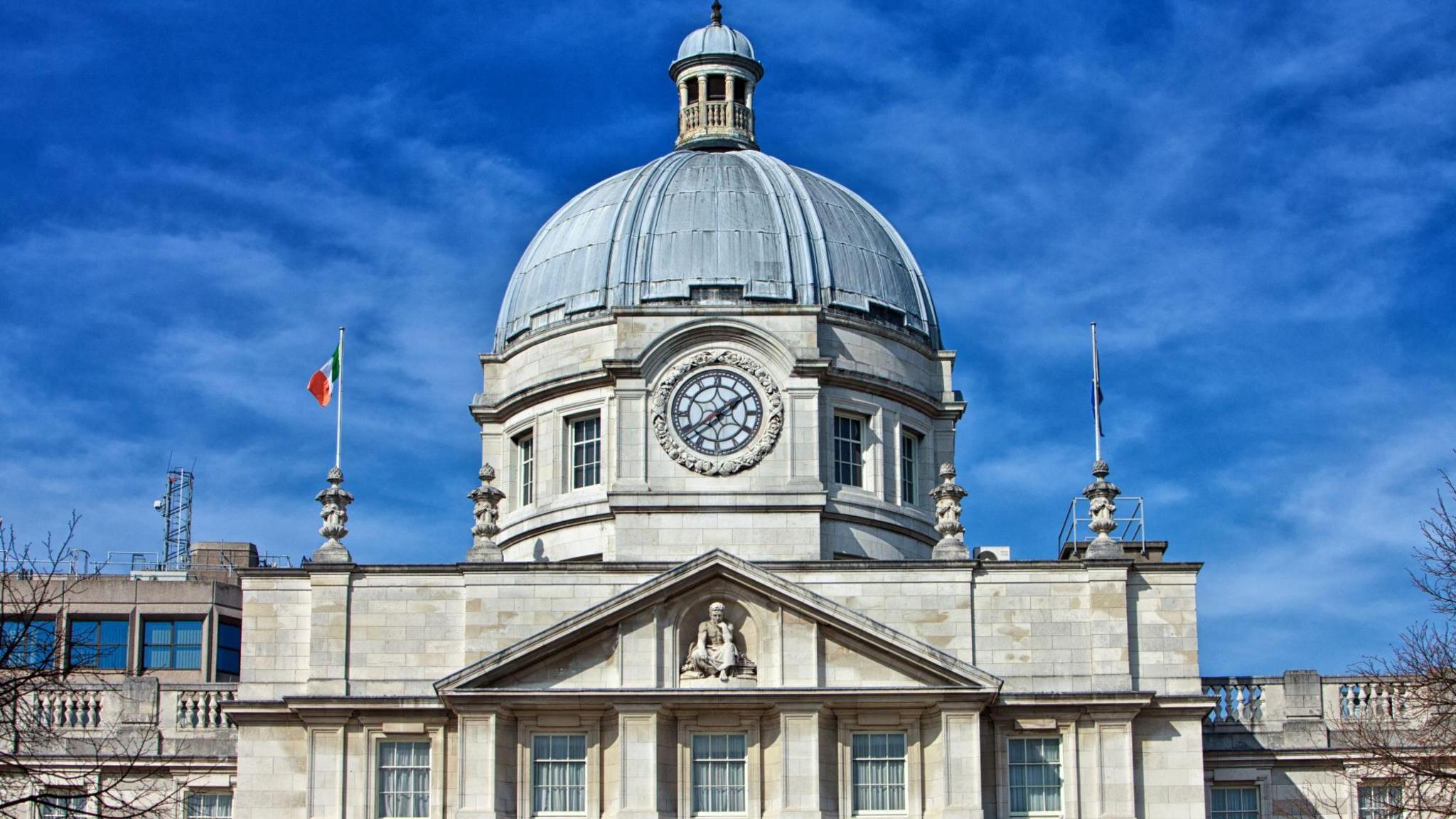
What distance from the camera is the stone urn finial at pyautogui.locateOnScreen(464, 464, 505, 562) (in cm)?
6053

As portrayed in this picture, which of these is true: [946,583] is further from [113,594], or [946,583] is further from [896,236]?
[113,594]

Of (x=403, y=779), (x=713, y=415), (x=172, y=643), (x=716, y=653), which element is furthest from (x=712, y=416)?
(x=172, y=643)

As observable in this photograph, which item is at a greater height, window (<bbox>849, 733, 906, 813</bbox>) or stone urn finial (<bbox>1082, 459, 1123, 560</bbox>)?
stone urn finial (<bbox>1082, 459, 1123, 560</bbox>)

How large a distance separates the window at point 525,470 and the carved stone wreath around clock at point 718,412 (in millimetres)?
4050

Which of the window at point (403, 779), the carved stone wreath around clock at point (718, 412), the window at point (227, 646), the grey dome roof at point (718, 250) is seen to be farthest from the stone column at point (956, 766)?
the window at point (227, 646)

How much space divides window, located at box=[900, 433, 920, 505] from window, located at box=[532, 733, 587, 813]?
12721mm

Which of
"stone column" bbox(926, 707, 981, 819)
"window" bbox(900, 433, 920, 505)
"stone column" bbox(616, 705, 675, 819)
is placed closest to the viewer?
"stone column" bbox(926, 707, 981, 819)

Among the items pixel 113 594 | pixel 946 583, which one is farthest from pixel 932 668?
pixel 113 594

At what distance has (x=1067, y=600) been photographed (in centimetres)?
5850

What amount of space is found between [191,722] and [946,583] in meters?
17.4

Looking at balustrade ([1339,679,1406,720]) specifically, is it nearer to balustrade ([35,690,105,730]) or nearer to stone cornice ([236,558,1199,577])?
stone cornice ([236,558,1199,577])

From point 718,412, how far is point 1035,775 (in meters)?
12.4

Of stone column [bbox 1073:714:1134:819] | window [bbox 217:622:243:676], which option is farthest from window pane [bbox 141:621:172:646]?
stone column [bbox 1073:714:1134:819]

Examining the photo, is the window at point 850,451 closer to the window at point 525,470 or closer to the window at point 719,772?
the window at point 525,470
